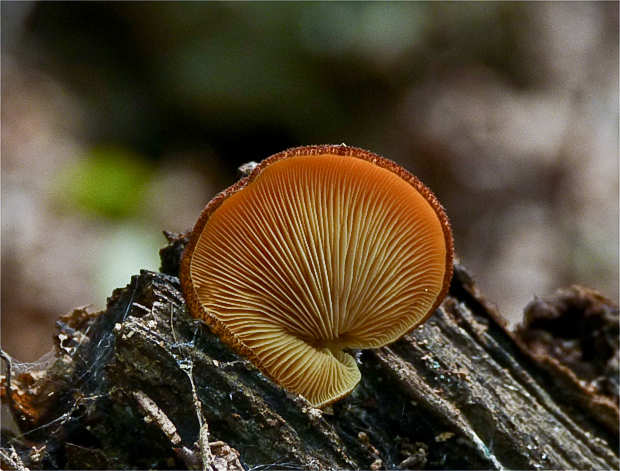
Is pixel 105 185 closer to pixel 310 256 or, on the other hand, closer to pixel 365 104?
pixel 365 104

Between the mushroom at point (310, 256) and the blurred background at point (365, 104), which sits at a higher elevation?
the blurred background at point (365, 104)

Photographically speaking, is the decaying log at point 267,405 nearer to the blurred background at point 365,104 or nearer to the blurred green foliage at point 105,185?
the blurred green foliage at point 105,185

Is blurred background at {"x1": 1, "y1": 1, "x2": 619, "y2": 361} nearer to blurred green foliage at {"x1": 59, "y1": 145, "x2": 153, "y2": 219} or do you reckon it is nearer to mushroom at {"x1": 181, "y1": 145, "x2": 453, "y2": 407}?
blurred green foliage at {"x1": 59, "y1": 145, "x2": 153, "y2": 219}

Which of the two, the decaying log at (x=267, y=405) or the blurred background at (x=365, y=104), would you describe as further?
the blurred background at (x=365, y=104)

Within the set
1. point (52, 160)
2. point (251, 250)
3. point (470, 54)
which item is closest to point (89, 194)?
point (52, 160)

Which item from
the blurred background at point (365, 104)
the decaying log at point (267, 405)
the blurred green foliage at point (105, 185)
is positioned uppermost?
the blurred background at point (365, 104)

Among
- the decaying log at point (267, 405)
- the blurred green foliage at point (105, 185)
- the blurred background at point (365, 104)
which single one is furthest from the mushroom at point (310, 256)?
the blurred background at point (365, 104)

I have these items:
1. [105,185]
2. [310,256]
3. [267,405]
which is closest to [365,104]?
[105,185]
